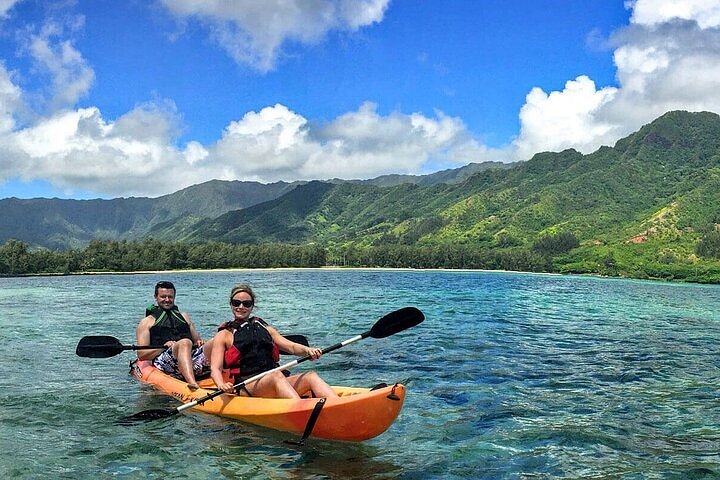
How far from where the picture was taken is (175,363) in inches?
524

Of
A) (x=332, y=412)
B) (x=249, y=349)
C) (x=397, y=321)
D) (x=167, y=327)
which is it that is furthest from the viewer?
(x=167, y=327)

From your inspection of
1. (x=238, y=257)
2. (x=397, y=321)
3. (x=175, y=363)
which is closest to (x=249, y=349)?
(x=397, y=321)

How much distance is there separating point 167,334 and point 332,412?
6.60 metres

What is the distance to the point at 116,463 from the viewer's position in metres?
8.78

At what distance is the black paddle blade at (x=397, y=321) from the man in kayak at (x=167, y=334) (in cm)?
443

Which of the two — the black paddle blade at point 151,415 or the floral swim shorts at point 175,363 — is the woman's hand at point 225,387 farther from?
the floral swim shorts at point 175,363

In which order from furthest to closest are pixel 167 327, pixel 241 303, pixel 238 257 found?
pixel 238 257 < pixel 167 327 < pixel 241 303

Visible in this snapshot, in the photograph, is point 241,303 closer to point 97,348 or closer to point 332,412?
point 332,412

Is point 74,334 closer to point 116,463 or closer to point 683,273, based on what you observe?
point 116,463

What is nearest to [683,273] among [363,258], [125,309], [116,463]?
[363,258]

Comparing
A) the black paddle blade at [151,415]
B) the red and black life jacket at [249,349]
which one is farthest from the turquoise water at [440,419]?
the red and black life jacket at [249,349]

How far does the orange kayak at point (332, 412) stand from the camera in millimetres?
8805

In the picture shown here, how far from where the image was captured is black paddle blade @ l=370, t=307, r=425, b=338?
1094cm

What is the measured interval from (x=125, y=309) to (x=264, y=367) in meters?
33.6
